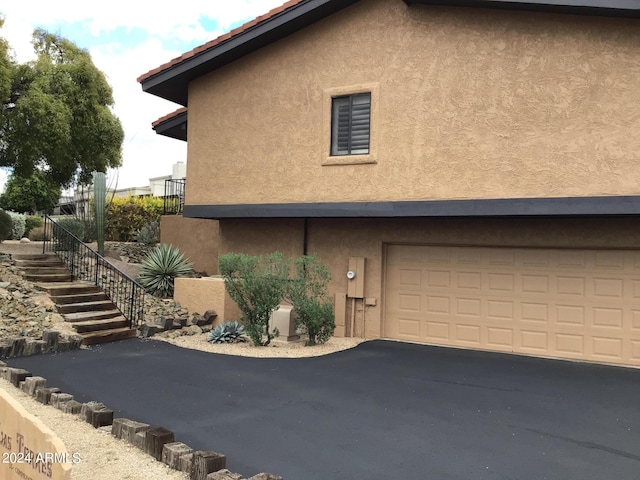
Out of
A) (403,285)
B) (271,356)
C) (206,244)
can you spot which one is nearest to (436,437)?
(271,356)

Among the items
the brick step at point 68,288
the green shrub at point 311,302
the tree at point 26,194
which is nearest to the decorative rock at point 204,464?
the green shrub at point 311,302

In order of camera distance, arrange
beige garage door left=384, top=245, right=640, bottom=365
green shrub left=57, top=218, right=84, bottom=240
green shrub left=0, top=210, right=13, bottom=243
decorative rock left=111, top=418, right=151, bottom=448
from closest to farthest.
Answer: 1. decorative rock left=111, top=418, right=151, bottom=448
2. beige garage door left=384, top=245, right=640, bottom=365
3. green shrub left=0, top=210, right=13, bottom=243
4. green shrub left=57, top=218, right=84, bottom=240

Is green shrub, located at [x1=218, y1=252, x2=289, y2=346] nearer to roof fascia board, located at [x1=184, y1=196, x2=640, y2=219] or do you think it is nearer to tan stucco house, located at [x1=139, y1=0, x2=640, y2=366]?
roof fascia board, located at [x1=184, y1=196, x2=640, y2=219]

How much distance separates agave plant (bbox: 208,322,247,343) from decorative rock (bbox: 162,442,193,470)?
6.57 m

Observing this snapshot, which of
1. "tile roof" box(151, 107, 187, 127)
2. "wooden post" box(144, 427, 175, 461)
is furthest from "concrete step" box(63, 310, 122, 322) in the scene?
"wooden post" box(144, 427, 175, 461)

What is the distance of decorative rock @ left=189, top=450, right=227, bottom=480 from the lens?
452 centimetres

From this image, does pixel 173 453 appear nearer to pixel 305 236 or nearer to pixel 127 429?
pixel 127 429

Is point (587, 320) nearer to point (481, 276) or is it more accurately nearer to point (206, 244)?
point (481, 276)

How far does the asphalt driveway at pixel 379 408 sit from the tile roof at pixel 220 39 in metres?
7.11

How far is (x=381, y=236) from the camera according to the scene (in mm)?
12359

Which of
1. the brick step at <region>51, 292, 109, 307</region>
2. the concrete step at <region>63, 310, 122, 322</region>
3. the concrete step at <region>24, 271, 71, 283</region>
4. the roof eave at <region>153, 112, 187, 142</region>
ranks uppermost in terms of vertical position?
the roof eave at <region>153, 112, 187, 142</region>

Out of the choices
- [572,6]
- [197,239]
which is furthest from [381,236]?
[197,239]

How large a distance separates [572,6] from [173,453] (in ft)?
31.8

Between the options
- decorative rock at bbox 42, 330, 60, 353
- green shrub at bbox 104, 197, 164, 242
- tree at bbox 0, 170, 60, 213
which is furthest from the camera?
tree at bbox 0, 170, 60, 213
